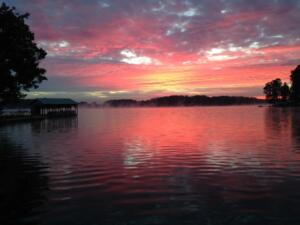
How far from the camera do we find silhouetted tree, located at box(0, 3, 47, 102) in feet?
162

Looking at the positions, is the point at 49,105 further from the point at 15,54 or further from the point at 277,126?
the point at 277,126

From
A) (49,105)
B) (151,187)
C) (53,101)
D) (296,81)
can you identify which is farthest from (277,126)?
(296,81)

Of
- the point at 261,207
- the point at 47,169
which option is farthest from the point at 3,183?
the point at 261,207

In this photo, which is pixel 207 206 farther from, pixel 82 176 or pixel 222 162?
pixel 222 162

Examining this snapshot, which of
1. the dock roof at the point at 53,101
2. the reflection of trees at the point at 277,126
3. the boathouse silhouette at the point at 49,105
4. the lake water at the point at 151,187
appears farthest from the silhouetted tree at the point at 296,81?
the lake water at the point at 151,187

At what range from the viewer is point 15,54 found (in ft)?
161

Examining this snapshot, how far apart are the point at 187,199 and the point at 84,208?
4.07 meters

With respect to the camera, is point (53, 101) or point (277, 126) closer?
point (277, 126)

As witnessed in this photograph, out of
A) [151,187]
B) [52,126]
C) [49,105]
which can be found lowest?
[52,126]

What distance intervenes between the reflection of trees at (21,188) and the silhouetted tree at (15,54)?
28758 mm

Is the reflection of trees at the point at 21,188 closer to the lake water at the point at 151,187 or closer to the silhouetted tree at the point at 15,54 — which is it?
the lake water at the point at 151,187

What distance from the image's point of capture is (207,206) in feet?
39.8

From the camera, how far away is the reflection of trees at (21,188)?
1122cm

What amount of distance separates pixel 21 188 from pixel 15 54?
39016 millimetres
